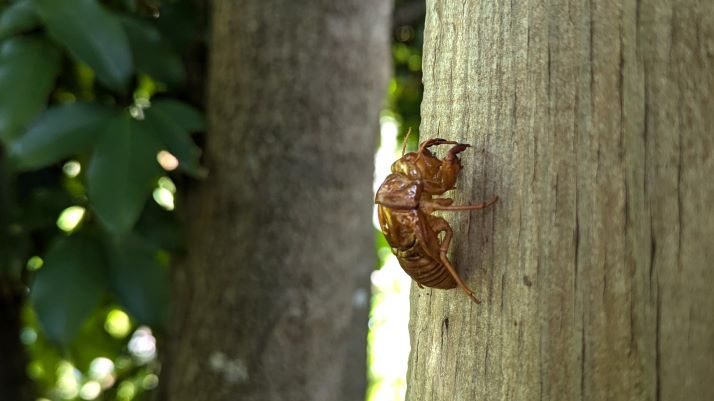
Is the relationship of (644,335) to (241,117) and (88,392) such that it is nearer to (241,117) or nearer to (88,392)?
(241,117)

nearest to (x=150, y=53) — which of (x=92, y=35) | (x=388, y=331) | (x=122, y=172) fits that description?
(x=92, y=35)

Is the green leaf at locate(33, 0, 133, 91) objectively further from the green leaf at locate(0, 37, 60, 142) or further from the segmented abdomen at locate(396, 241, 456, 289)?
the segmented abdomen at locate(396, 241, 456, 289)

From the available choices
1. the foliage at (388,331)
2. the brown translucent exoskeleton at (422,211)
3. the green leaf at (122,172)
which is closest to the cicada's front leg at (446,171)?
the brown translucent exoskeleton at (422,211)

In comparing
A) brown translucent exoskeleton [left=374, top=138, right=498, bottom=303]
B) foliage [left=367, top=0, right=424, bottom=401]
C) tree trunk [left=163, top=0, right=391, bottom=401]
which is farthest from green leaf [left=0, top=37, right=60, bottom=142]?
foliage [left=367, top=0, right=424, bottom=401]

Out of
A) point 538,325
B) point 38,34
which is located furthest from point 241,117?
point 538,325

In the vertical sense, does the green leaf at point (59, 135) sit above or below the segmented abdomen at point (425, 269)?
above

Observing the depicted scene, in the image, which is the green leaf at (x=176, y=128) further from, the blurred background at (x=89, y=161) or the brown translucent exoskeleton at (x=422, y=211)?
the brown translucent exoskeleton at (x=422, y=211)

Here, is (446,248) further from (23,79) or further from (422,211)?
(23,79)

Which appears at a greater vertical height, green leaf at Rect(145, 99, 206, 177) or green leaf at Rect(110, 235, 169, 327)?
green leaf at Rect(145, 99, 206, 177)
